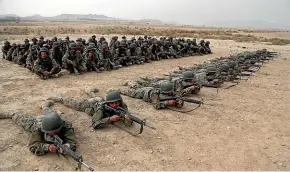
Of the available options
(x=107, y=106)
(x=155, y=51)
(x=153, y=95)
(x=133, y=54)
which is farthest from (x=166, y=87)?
(x=155, y=51)

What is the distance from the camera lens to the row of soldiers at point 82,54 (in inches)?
467

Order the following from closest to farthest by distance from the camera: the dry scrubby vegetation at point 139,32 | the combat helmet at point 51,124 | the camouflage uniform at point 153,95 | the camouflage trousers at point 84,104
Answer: the combat helmet at point 51,124 → the camouflage trousers at point 84,104 → the camouflage uniform at point 153,95 → the dry scrubby vegetation at point 139,32

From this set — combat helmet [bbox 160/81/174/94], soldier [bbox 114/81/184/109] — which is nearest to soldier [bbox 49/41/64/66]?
soldier [bbox 114/81/184/109]

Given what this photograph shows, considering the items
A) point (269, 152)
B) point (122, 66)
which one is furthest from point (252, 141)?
point (122, 66)

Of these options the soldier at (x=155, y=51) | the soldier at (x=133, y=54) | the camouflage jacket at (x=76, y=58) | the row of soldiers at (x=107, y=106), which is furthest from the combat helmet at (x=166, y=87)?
the soldier at (x=155, y=51)

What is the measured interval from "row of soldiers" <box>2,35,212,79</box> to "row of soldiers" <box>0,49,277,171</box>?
3.12 meters

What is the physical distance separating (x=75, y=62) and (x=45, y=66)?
4.33 ft

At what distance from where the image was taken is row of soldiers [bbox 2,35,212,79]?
1187 cm

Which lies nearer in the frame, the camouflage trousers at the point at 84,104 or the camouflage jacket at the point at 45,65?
the camouflage trousers at the point at 84,104

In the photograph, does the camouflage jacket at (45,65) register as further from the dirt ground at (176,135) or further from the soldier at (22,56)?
the soldier at (22,56)

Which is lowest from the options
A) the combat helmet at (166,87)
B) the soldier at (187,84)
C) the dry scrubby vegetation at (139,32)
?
the dry scrubby vegetation at (139,32)

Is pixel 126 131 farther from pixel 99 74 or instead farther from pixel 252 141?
pixel 99 74

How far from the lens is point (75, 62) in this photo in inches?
499

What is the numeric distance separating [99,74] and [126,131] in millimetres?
6457
